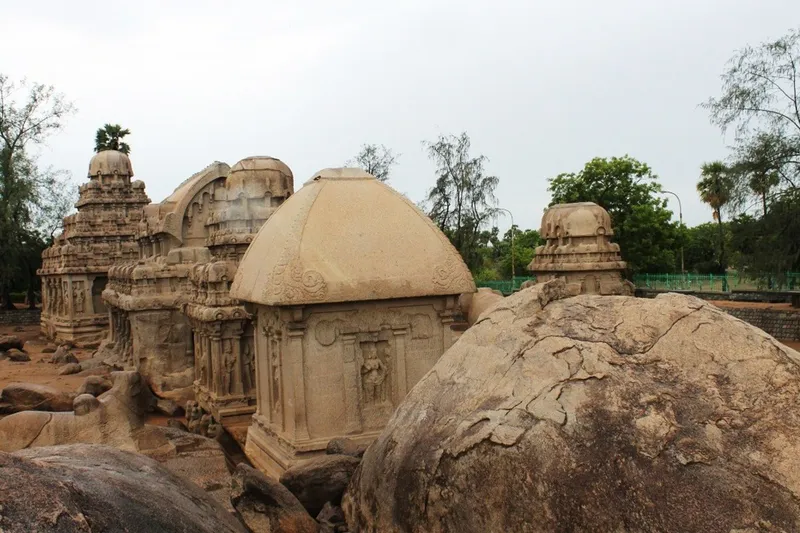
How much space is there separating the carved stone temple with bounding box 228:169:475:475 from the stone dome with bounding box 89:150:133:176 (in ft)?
63.5

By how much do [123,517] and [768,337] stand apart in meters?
2.85

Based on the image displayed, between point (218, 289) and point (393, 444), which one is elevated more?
point (218, 289)

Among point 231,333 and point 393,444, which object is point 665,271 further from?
point 393,444

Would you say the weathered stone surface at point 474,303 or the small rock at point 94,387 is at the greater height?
the weathered stone surface at point 474,303

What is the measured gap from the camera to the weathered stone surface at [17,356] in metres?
21.4

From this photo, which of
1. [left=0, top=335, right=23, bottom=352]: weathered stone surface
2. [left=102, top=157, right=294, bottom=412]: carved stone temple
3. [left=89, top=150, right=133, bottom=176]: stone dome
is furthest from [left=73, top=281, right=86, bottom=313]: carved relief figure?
[left=102, top=157, right=294, bottom=412]: carved stone temple

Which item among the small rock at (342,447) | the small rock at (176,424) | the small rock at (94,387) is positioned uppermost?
the small rock at (342,447)

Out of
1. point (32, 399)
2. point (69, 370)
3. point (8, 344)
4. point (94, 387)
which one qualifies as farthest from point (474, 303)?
point (8, 344)

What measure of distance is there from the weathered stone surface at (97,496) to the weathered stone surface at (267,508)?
64 centimetres

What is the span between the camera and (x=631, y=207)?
113 feet

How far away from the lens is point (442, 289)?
7820 mm

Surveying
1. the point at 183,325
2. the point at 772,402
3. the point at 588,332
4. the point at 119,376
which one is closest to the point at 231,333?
the point at 119,376

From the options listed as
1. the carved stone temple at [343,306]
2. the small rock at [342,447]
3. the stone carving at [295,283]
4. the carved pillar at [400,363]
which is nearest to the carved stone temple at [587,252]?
the carved stone temple at [343,306]

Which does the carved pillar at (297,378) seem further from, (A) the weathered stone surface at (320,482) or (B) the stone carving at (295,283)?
(A) the weathered stone surface at (320,482)
